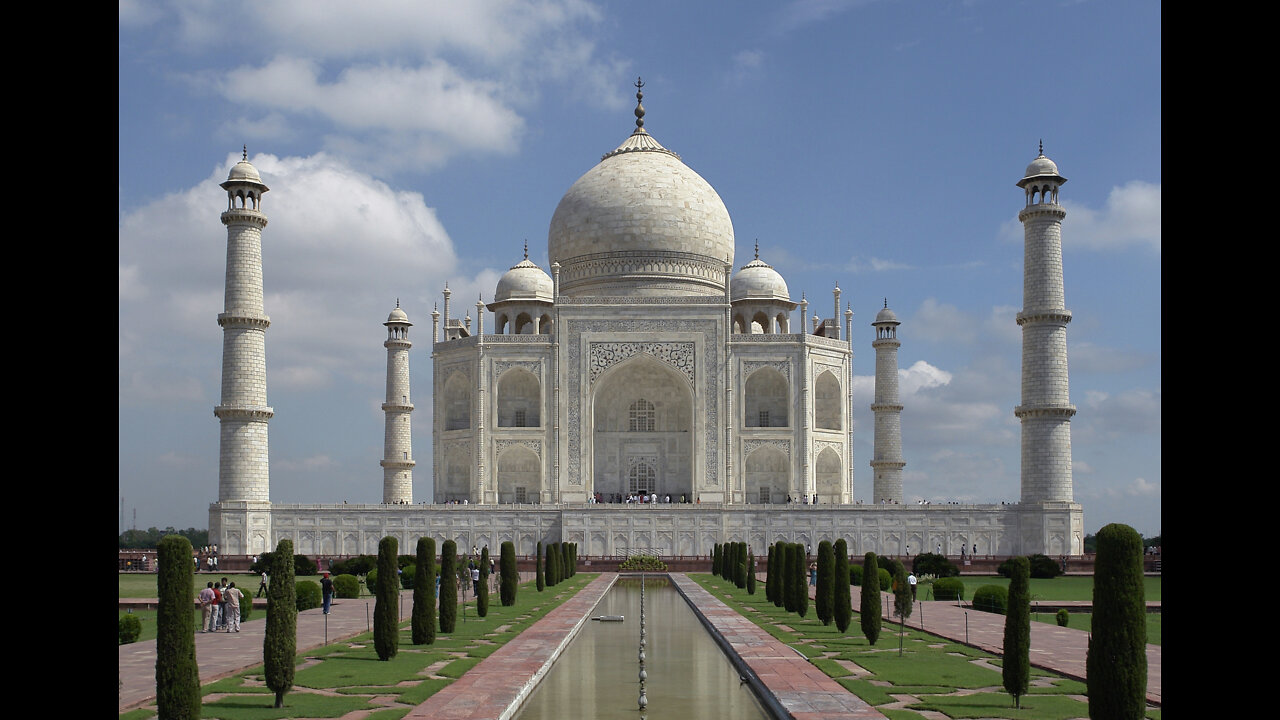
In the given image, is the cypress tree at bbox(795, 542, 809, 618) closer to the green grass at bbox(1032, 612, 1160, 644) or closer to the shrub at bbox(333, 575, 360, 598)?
the green grass at bbox(1032, 612, 1160, 644)

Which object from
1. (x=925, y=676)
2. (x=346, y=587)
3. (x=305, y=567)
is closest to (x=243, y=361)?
(x=305, y=567)

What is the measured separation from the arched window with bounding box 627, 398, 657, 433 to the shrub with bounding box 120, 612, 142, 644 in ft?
68.3

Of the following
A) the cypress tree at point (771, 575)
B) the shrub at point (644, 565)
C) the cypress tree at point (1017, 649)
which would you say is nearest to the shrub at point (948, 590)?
the cypress tree at point (771, 575)

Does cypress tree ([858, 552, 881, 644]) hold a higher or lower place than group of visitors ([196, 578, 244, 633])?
higher

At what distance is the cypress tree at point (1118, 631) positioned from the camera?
6969 mm

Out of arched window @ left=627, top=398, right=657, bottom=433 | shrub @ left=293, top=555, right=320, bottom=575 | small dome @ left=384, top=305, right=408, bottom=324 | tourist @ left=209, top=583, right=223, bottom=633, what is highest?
small dome @ left=384, top=305, right=408, bottom=324

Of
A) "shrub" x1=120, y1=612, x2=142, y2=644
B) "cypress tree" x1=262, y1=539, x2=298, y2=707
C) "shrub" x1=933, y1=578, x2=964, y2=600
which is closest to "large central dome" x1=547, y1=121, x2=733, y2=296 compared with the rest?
"shrub" x1=933, y1=578, x2=964, y2=600

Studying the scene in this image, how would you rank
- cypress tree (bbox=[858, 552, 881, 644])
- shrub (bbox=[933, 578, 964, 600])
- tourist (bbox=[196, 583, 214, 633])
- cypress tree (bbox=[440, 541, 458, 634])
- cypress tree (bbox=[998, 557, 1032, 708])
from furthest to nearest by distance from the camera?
shrub (bbox=[933, 578, 964, 600]), tourist (bbox=[196, 583, 214, 633]), cypress tree (bbox=[440, 541, 458, 634]), cypress tree (bbox=[858, 552, 881, 644]), cypress tree (bbox=[998, 557, 1032, 708])

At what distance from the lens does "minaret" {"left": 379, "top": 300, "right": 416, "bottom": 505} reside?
34.9 m

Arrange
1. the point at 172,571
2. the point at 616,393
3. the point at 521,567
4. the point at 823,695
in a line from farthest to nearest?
the point at 616,393 → the point at 521,567 → the point at 823,695 → the point at 172,571
